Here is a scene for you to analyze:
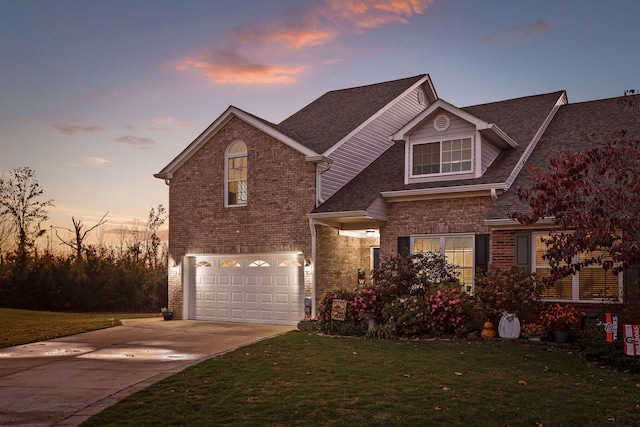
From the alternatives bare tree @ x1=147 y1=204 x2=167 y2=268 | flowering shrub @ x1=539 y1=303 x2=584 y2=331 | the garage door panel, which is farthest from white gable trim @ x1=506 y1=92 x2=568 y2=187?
bare tree @ x1=147 y1=204 x2=167 y2=268

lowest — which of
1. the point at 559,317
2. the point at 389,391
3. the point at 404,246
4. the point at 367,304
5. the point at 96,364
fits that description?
the point at 96,364

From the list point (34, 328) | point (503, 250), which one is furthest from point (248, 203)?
point (503, 250)

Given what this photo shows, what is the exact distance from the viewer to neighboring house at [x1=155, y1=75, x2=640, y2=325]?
55.6 ft

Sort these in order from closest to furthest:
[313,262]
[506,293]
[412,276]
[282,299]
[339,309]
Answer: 1. [506,293]
2. [339,309]
3. [412,276]
4. [313,262]
5. [282,299]

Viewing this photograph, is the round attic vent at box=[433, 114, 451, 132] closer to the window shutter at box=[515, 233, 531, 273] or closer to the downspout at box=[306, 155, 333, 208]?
the downspout at box=[306, 155, 333, 208]

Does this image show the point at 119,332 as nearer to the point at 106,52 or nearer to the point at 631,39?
the point at 106,52

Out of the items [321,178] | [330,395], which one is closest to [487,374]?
[330,395]

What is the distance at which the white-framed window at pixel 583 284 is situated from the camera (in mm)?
14570

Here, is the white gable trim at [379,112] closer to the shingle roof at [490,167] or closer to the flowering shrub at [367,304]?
the shingle roof at [490,167]

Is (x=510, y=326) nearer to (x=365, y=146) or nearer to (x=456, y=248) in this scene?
(x=456, y=248)

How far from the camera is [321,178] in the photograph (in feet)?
61.7

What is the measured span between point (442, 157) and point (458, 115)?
1304 millimetres

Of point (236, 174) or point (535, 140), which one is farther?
point (236, 174)

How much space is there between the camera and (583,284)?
14.9 meters
